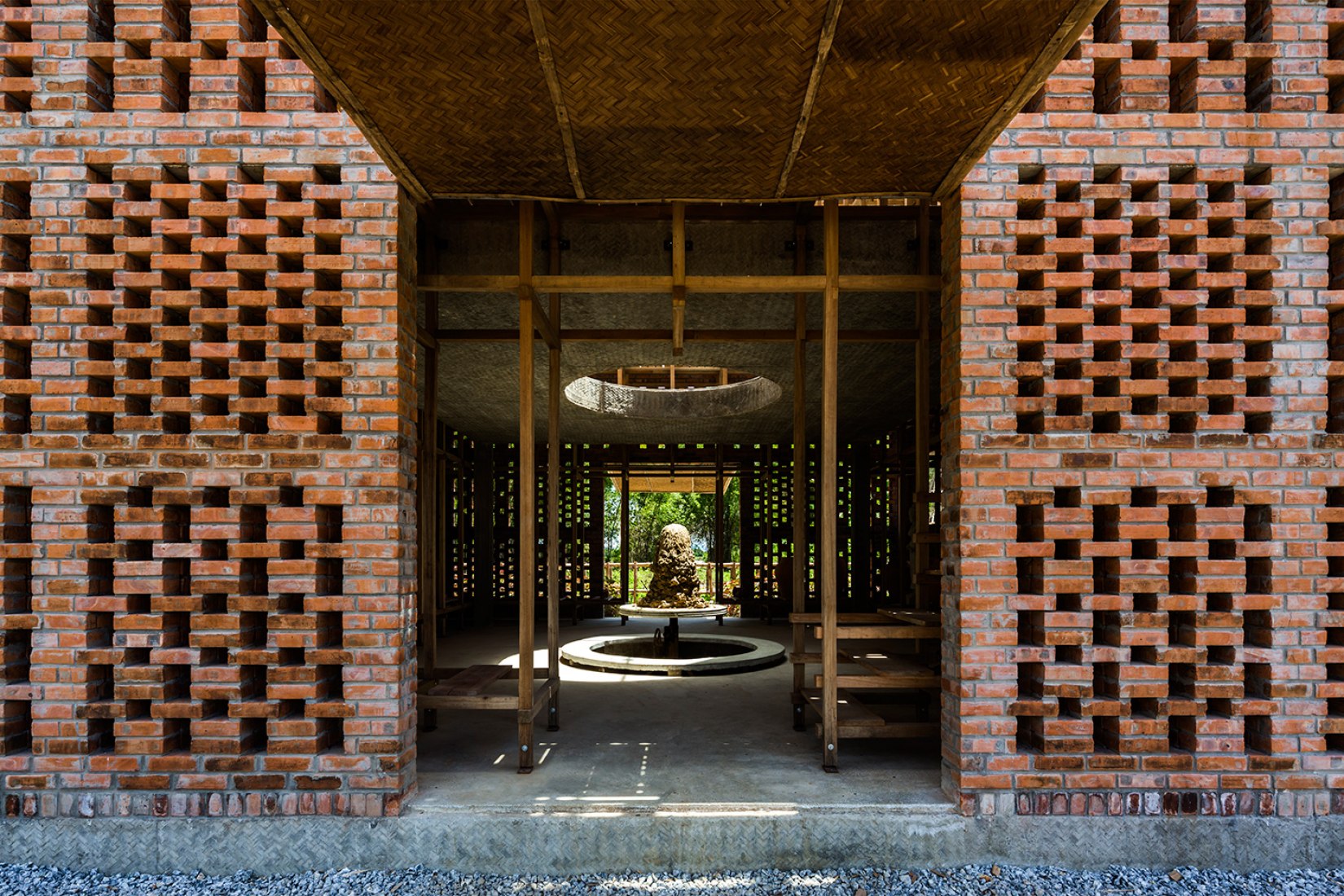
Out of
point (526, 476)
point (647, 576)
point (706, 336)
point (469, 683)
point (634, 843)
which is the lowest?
point (647, 576)

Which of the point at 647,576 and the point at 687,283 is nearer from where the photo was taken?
the point at 687,283

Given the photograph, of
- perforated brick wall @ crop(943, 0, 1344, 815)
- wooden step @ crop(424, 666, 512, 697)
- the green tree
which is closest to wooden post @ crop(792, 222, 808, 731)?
perforated brick wall @ crop(943, 0, 1344, 815)

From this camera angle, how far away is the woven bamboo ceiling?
2559 millimetres

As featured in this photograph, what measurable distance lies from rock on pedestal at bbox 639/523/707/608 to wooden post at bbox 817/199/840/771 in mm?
8096

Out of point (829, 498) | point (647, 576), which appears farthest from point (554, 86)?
point (647, 576)

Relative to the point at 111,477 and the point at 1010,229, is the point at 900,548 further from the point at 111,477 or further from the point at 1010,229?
the point at 111,477

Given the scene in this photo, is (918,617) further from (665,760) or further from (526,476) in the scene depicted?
(526,476)

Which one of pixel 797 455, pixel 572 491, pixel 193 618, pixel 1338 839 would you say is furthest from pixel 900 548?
pixel 193 618

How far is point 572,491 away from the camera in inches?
516

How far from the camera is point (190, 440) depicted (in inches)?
146

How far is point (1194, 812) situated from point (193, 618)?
494 cm

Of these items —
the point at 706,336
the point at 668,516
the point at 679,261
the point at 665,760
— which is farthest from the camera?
the point at 668,516

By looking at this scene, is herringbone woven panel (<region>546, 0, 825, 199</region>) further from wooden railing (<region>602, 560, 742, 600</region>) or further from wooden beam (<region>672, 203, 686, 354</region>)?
wooden railing (<region>602, 560, 742, 600</region>)

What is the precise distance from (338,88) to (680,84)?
4.40 feet
